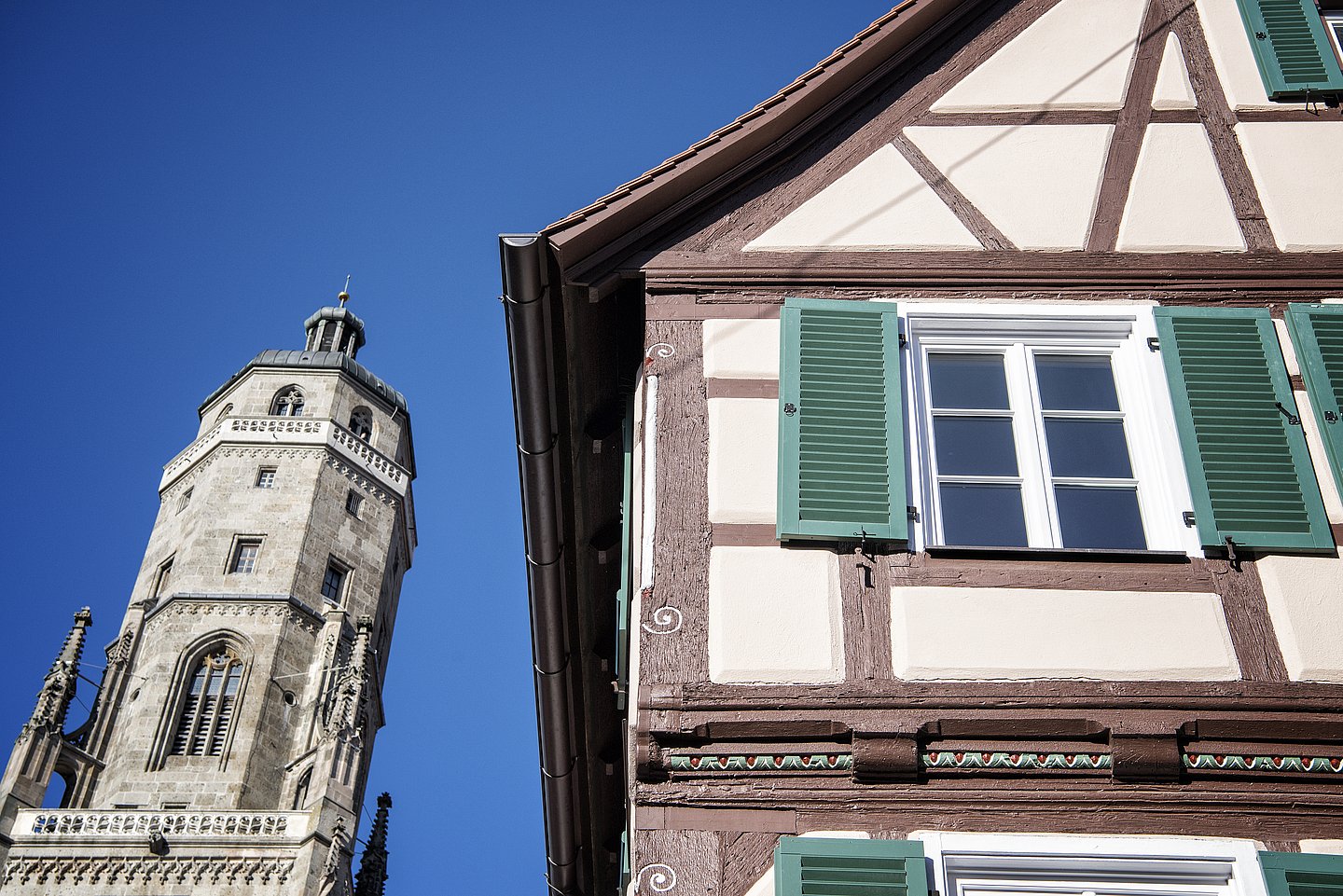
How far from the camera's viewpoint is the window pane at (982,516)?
6.92 metres

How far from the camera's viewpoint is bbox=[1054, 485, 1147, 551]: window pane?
273 inches

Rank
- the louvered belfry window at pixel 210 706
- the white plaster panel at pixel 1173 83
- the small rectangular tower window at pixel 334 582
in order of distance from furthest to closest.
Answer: the small rectangular tower window at pixel 334 582
the louvered belfry window at pixel 210 706
the white plaster panel at pixel 1173 83

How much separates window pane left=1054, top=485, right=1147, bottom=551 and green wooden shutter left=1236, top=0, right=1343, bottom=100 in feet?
9.62

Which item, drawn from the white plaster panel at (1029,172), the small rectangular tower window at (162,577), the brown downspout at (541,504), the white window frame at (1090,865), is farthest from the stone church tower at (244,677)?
the white window frame at (1090,865)

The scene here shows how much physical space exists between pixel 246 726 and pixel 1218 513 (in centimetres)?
3611

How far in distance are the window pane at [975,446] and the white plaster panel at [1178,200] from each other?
1377mm

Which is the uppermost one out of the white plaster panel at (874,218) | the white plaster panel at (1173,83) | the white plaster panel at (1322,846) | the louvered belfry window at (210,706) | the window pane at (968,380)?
the louvered belfry window at (210,706)

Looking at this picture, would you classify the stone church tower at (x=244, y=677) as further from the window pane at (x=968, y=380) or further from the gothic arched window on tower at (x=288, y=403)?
the window pane at (x=968, y=380)

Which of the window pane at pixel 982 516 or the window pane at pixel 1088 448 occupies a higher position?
the window pane at pixel 1088 448

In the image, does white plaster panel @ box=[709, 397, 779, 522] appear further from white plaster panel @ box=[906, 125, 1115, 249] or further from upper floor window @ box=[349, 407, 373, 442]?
upper floor window @ box=[349, 407, 373, 442]

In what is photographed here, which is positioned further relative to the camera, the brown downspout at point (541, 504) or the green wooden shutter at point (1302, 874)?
the brown downspout at point (541, 504)

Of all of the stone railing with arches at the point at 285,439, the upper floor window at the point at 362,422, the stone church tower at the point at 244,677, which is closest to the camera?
the stone church tower at the point at 244,677

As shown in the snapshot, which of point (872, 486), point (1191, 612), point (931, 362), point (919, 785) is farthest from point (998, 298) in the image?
point (919, 785)

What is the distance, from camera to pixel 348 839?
38.2m
